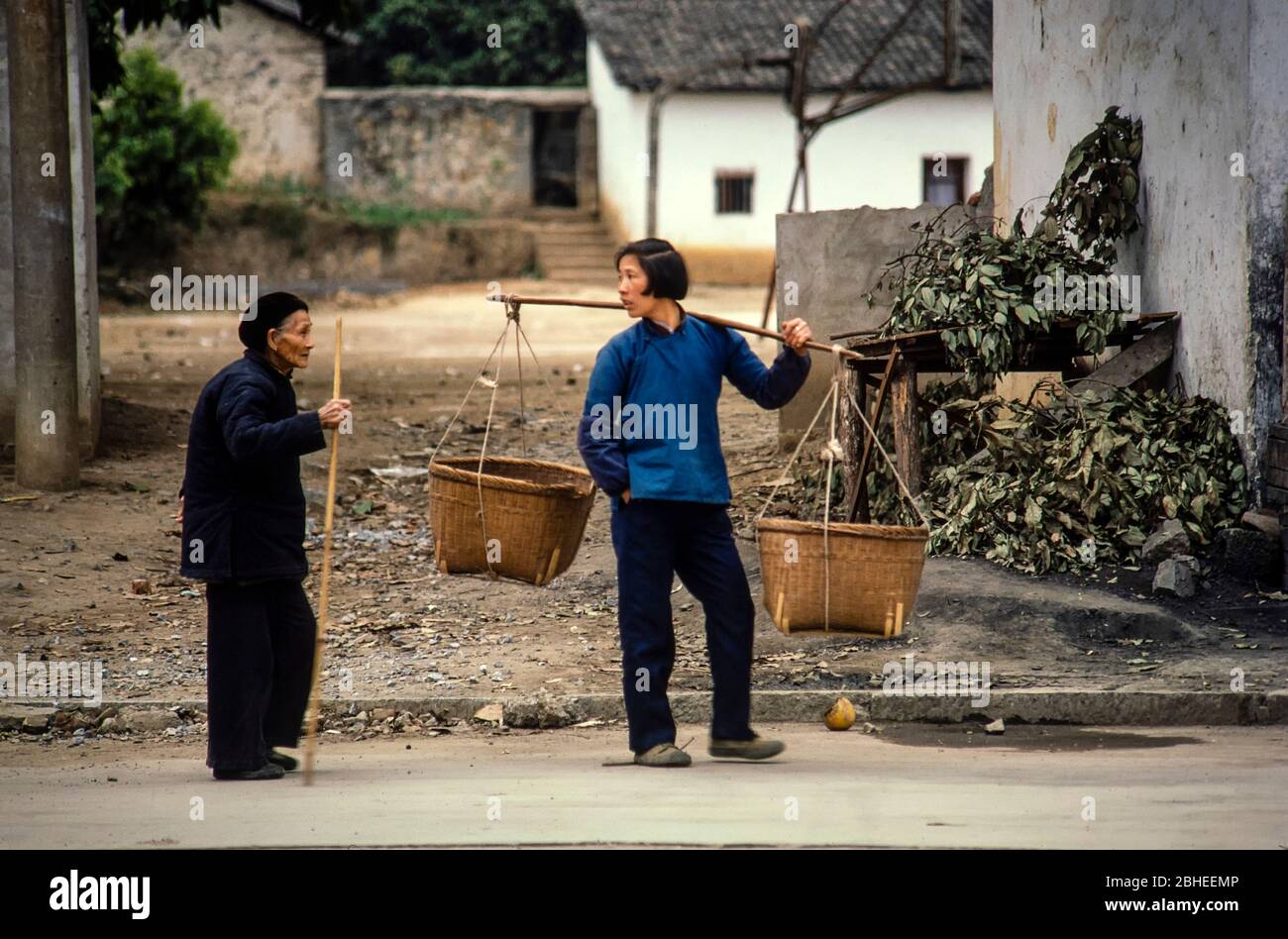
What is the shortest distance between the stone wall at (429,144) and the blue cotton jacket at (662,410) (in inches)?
1087

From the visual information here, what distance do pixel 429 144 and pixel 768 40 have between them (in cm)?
678

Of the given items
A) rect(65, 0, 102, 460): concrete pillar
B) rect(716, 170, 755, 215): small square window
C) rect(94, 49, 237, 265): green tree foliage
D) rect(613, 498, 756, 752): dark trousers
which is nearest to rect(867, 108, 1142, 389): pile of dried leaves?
rect(613, 498, 756, 752): dark trousers

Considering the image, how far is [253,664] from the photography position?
5703mm

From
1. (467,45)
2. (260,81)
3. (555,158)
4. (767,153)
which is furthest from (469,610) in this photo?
(467,45)

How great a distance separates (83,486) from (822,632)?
634 cm

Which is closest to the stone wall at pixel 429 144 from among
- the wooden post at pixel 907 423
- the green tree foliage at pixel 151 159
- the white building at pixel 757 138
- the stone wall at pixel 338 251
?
the white building at pixel 757 138

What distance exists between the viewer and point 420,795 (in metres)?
5.50

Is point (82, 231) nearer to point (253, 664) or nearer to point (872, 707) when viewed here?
point (253, 664)

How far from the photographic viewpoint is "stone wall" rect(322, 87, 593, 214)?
32.6 metres

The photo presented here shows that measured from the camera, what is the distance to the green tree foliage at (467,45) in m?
36.7

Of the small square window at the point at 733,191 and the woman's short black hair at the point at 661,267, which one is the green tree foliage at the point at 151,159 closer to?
the small square window at the point at 733,191

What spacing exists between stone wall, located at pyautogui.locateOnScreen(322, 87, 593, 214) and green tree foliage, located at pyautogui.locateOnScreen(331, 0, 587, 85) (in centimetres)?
403

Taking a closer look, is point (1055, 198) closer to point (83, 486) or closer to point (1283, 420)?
point (1283, 420)

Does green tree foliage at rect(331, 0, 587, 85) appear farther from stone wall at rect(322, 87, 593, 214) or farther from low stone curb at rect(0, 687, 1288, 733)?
low stone curb at rect(0, 687, 1288, 733)
